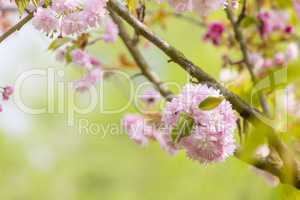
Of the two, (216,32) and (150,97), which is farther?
(216,32)

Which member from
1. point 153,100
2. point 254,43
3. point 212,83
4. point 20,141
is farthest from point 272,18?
point 20,141

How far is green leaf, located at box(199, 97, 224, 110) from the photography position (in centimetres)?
131

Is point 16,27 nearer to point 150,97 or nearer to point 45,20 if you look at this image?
point 45,20

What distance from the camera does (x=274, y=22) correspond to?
266 cm

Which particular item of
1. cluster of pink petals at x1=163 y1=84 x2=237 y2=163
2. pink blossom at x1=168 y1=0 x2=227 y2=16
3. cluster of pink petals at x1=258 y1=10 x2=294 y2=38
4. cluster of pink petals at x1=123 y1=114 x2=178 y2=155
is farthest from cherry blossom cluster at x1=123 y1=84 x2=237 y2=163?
cluster of pink petals at x1=258 y1=10 x2=294 y2=38

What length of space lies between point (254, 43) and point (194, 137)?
133 cm

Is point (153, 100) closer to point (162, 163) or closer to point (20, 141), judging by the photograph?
point (162, 163)

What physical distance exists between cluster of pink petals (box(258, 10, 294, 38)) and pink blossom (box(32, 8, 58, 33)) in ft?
3.83

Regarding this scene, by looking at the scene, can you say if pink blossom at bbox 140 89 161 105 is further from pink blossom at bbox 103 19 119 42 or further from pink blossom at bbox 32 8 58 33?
pink blossom at bbox 32 8 58 33

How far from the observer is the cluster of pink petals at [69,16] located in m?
1.40

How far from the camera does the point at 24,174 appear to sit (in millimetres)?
9188

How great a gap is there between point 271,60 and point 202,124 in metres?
1.31

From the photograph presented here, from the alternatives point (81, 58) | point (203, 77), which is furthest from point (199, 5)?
point (81, 58)

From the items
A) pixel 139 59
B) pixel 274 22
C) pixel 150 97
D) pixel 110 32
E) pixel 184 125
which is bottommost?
pixel 184 125
